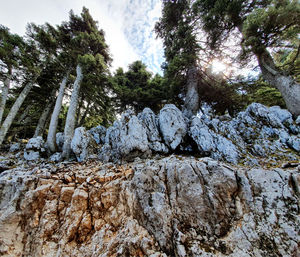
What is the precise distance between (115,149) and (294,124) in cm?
829

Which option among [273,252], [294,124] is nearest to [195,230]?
[273,252]

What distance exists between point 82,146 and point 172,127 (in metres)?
5.22

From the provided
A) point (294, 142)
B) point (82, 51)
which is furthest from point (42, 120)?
point (294, 142)

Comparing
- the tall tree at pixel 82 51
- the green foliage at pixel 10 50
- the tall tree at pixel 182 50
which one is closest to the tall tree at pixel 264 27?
the tall tree at pixel 182 50

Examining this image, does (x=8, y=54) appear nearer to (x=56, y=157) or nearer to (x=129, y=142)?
(x=56, y=157)

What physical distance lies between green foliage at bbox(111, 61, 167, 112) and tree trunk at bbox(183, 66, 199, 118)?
2393 mm

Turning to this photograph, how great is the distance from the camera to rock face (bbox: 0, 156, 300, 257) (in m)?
2.24

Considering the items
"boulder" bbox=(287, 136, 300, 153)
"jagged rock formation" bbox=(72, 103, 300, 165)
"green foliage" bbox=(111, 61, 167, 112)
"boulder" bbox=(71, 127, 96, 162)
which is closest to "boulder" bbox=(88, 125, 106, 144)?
"boulder" bbox=(71, 127, 96, 162)

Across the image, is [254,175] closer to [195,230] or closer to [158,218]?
[195,230]

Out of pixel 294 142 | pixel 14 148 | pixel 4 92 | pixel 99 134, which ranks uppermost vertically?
pixel 4 92

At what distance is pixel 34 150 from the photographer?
703cm

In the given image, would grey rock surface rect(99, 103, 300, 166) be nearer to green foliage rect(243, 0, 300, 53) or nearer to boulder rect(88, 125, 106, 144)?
boulder rect(88, 125, 106, 144)

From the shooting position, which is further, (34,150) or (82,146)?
(34,150)

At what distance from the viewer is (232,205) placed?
257 centimetres
